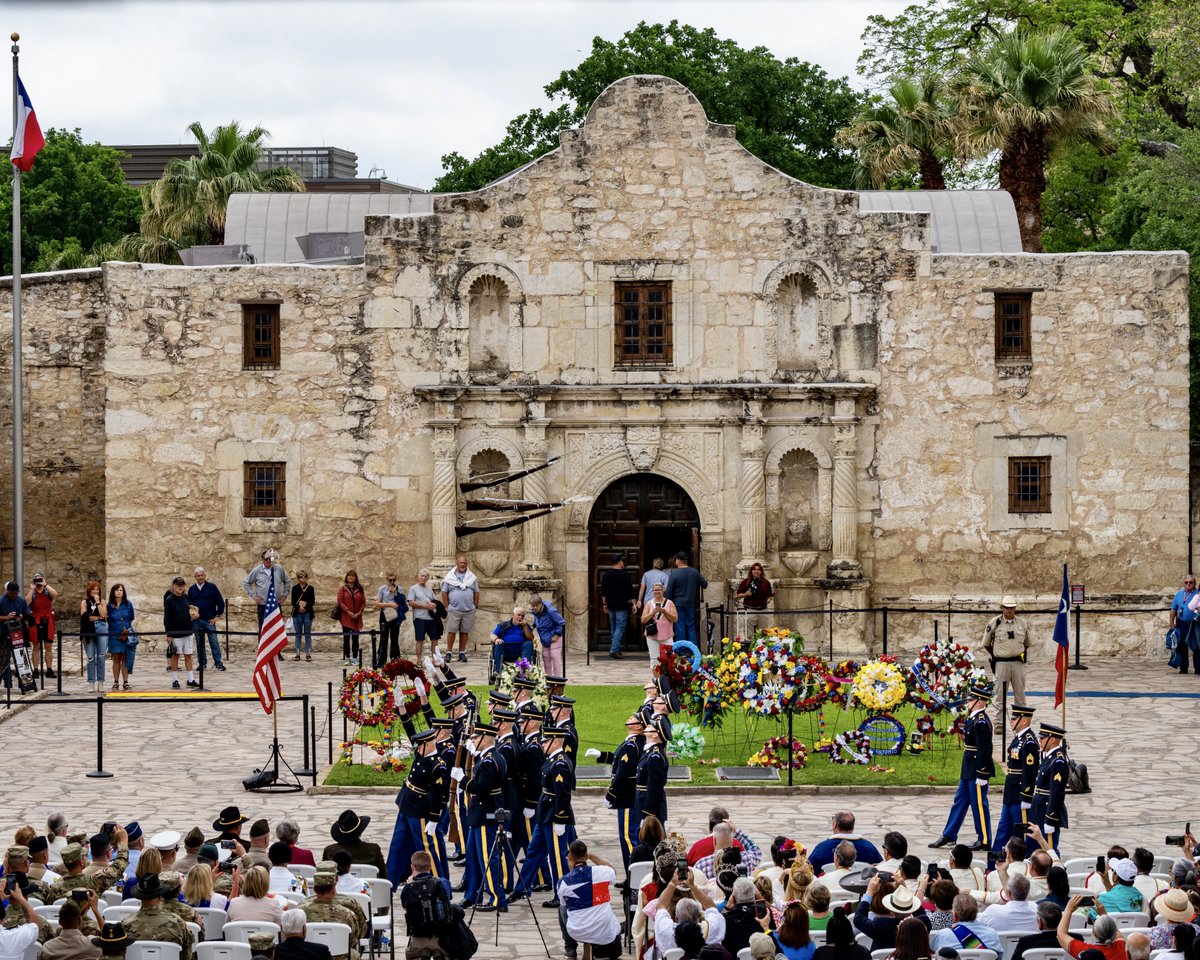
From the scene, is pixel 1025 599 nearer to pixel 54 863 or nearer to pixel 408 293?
pixel 408 293

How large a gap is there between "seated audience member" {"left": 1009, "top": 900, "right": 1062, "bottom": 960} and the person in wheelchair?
1375 centimetres

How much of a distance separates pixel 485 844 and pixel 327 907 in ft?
11.8

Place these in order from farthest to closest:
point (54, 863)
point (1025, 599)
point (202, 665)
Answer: point (1025, 599) → point (202, 665) → point (54, 863)

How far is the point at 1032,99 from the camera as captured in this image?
35.8 metres

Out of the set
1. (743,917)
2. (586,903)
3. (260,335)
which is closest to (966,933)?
(743,917)

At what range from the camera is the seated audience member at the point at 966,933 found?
1243cm

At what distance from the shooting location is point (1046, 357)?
29.9 meters

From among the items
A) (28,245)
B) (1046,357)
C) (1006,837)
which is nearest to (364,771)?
(1006,837)

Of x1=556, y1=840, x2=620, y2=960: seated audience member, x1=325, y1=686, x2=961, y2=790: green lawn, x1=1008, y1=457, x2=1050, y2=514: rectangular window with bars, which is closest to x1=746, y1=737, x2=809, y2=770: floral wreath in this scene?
x1=325, y1=686, x2=961, y2=790: green lawn

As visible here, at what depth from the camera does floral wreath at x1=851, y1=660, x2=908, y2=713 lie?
71.2 feet

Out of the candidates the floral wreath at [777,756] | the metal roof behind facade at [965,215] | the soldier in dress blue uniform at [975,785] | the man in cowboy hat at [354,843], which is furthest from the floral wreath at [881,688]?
the metal roof behind facade at [965,215]

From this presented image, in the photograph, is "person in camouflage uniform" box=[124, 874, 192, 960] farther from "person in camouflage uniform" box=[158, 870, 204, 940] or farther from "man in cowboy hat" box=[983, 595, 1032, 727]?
"man in cowboy hat" box=[983, 595, 1032, 727]

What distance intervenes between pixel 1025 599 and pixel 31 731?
15.1m

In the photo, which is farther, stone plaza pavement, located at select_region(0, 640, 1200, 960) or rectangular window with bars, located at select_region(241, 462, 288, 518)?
rectangular window with bars, located at select_region(241, 462, 288, 518)
